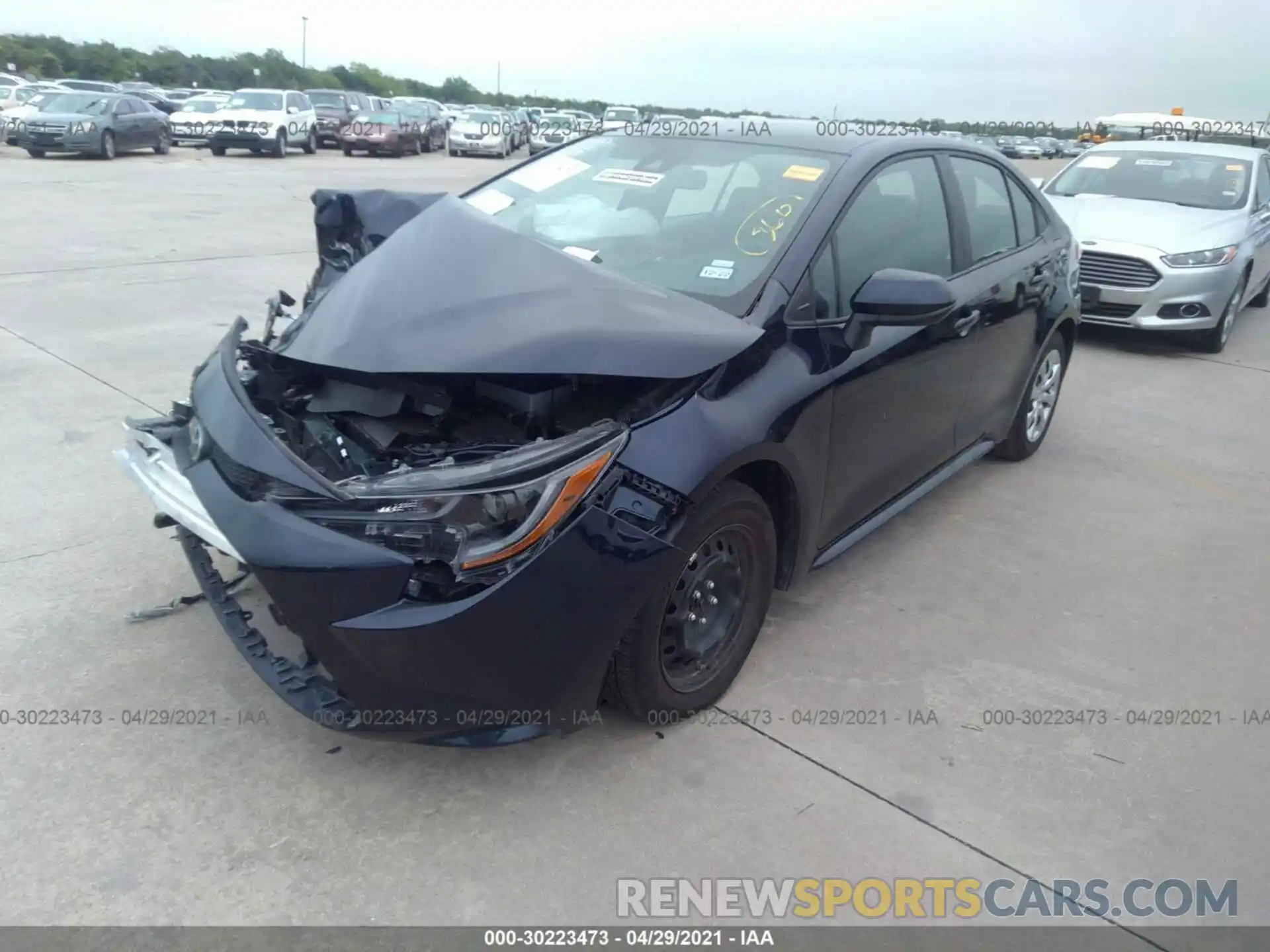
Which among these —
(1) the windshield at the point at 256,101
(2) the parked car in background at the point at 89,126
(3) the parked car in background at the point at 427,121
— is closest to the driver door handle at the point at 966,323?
(2) the parked car in background at the point at 89,126

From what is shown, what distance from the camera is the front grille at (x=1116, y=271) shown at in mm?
8383

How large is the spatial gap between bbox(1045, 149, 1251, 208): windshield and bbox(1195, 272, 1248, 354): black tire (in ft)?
2.65

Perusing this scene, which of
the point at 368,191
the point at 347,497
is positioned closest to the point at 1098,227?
the point at 368,191

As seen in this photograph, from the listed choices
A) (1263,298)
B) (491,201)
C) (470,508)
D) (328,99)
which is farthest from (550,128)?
(470,508)

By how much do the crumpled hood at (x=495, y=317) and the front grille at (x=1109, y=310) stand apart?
665 centimetres

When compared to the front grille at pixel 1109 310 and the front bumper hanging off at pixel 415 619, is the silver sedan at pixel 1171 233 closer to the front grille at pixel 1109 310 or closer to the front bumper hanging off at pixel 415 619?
the front grille at pixel 1109 310

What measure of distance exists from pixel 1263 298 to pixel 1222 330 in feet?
10.6

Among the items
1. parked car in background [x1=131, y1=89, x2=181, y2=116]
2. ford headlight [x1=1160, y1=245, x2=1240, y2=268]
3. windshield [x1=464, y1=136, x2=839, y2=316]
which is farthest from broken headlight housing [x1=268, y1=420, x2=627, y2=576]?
parked car in background [x1=131, y1=89, x2=181, y2=116]

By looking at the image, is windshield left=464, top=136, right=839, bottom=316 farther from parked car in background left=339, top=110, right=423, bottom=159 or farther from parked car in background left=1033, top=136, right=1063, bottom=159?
parked car in background left=1033, top=136, right=1063, bottom=159

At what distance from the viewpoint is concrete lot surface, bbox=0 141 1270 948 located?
102 inches

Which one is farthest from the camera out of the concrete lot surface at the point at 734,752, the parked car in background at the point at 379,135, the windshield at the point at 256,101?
the parked car in background at the point at 379,135

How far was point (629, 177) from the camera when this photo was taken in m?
3.96

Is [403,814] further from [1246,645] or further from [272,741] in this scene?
[1246,645]

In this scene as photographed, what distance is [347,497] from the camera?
2512mm
